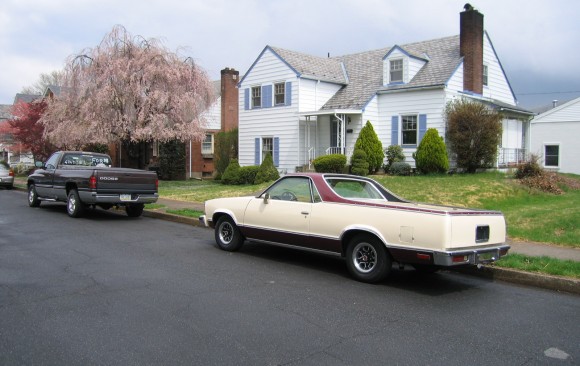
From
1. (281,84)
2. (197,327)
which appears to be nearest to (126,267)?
(197,327)

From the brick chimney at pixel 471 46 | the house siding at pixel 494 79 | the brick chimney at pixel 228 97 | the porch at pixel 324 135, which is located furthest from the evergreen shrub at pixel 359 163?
the brick chimney at pixel 228 97

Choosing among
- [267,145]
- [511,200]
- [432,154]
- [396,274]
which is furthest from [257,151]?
[396,274]

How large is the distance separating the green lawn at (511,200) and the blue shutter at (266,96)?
8307mm

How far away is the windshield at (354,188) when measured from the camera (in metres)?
7.70

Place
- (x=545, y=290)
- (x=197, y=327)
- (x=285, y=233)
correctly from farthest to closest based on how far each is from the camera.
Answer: (x=285, y=233) < (x=545, y=290) < (x=197, y=327)

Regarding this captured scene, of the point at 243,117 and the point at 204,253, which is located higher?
the point at 243,117

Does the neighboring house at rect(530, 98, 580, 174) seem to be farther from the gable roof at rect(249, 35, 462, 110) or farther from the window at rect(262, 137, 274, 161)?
the window at rect(262, 137, 274, 161)

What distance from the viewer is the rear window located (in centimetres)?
1487

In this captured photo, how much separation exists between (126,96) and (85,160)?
8092mm

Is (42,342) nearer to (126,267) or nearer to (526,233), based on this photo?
(126,267)

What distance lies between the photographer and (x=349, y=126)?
24125 millimetres

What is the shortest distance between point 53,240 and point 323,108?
1765cm

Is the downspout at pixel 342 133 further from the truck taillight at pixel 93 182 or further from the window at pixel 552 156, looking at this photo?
the window at pixel 552 156

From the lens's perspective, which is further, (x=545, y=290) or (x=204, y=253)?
(x=204, y=253)
